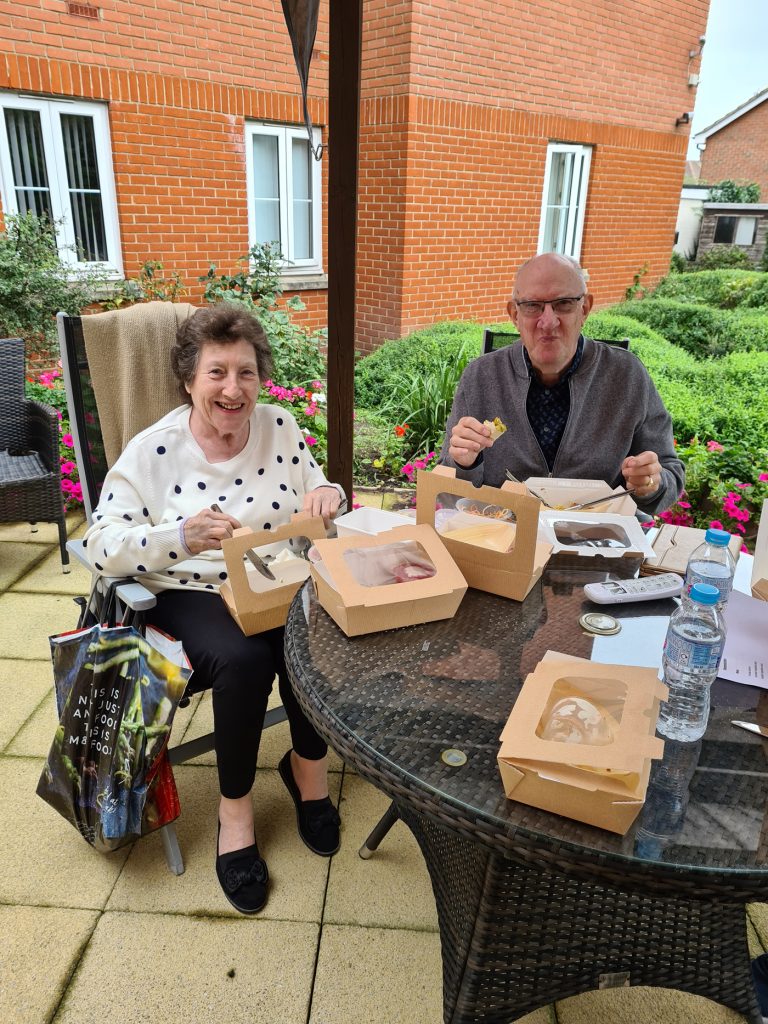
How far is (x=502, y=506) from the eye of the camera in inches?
49.1

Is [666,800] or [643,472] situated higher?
[643,472]

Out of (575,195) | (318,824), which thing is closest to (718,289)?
(575,195)

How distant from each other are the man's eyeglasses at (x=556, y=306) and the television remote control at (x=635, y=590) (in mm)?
873

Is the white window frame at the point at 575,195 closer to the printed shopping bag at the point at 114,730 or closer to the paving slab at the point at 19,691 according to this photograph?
the paving slab at the point at 19,691

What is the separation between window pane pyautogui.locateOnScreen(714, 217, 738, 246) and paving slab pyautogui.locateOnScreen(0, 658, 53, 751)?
17.2 metres

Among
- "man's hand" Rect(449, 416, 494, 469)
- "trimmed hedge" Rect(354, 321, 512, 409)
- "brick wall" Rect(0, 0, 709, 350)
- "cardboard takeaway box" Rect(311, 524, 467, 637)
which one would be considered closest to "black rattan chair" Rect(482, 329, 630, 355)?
"man's hand" Rect(449, 416, 494, 469)

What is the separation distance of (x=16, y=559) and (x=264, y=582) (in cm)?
214

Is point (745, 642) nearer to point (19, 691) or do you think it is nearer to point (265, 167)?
point (19, 691)

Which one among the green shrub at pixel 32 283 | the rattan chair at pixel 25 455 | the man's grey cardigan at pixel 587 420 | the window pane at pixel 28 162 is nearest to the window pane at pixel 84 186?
the window pane at pixel 28 162

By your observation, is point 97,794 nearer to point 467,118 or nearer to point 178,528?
point 178,528

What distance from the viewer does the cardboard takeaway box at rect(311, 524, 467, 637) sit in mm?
1161

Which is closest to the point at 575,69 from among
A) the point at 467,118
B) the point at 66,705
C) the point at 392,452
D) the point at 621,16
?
the point at 621,16

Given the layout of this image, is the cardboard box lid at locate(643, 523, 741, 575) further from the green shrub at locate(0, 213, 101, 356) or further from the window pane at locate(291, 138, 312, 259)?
the window pane at locate(291, 138, 312, 259)

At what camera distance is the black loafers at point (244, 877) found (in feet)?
5.17
